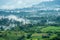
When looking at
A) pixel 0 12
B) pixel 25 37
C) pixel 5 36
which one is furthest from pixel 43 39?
pixel 0 12

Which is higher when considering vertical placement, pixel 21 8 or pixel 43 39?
pixel 21 8

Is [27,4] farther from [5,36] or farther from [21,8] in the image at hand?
[5,36]

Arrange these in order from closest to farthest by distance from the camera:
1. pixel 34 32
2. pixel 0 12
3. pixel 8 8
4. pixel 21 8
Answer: pixel 34 32
pixel 0 12
pixel 8 8
pixel 21 8

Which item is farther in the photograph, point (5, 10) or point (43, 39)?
A: point (5, 10)

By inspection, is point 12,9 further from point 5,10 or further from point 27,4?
point 27,4

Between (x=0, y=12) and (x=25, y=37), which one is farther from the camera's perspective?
(x=0, y=12)

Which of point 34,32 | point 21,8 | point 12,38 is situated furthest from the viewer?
point 21,8

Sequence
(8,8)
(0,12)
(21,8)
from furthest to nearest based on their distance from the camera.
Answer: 1. (21,8)
2. (8,8)
3. (0,12)

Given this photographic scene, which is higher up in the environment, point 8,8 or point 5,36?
point 8,8

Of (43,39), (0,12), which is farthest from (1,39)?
(0,12)
